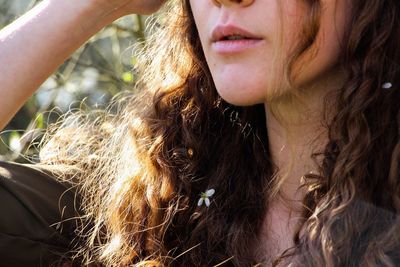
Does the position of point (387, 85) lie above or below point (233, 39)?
below

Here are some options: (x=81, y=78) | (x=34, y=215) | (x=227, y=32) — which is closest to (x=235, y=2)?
(x=227, y=32)

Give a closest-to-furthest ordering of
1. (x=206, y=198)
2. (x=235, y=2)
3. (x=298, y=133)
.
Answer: (x=235, y=2), (x=298, y=133), (x=206, y=198)

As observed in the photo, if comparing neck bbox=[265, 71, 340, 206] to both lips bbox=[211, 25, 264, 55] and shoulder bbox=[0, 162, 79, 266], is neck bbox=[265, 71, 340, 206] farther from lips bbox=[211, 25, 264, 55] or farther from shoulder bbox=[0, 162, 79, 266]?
shoulder bbox=[0, 162, 79, 266]

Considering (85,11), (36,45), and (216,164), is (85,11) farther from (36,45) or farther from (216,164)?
(216,164)

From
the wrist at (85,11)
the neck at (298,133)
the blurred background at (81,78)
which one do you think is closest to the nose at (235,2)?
the neck at (298,133)

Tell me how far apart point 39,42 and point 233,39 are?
490 millimetres

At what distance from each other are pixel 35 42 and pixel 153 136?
386 millimetres

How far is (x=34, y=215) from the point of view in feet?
8.31

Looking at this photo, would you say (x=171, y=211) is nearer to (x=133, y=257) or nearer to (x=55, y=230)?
(x=133, y=257)

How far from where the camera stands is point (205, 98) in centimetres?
257

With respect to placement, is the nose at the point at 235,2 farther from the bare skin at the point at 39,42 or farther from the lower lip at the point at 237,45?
the bare skin at the point at 39,42

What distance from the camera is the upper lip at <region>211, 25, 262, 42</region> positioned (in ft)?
7.14

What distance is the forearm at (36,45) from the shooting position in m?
2.39

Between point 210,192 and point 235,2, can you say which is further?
point 210,192
